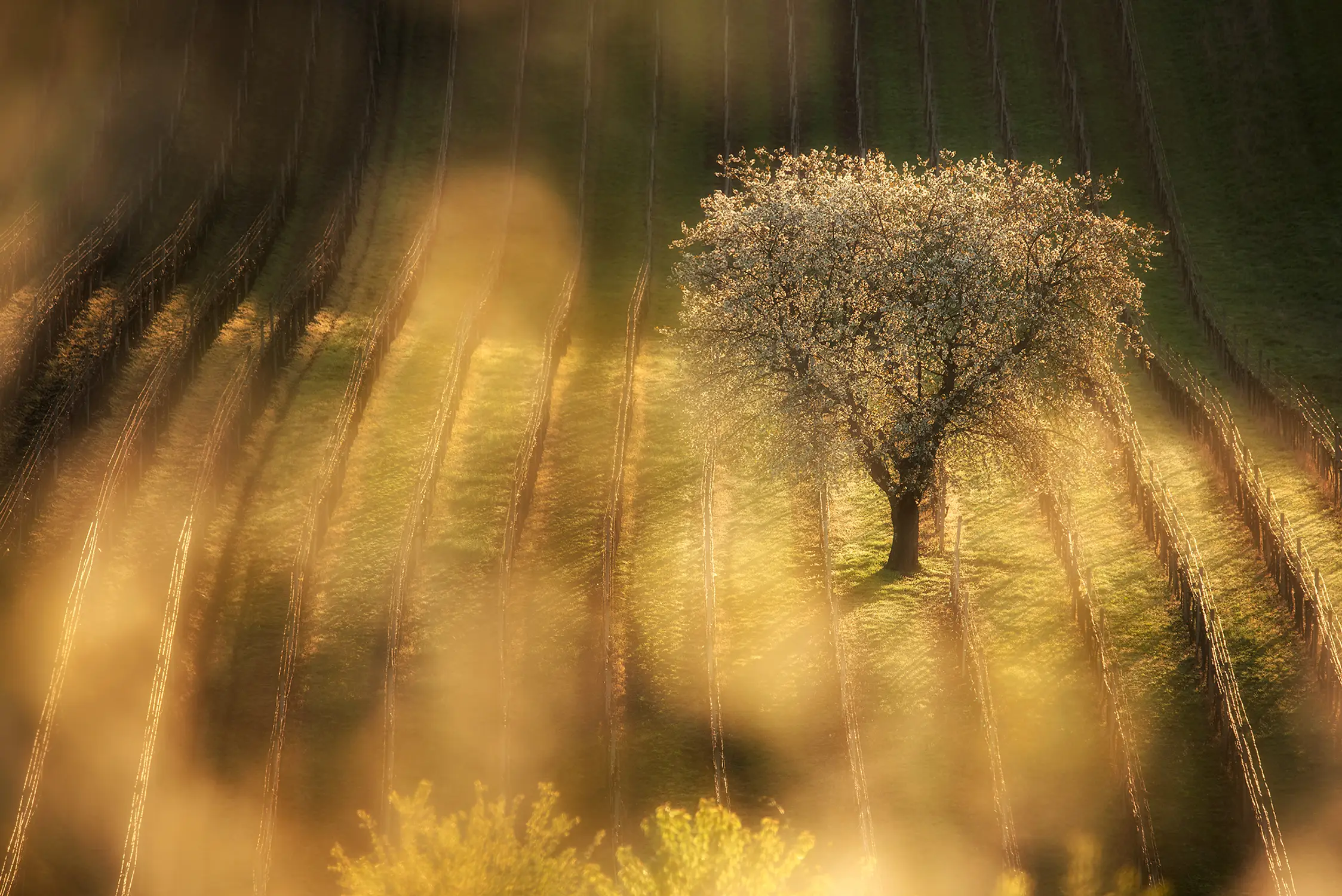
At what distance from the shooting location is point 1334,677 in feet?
88.3

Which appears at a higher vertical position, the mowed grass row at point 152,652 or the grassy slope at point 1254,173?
the grassy slope at point 1254,173

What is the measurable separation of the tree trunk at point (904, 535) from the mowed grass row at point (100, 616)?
19094 mm

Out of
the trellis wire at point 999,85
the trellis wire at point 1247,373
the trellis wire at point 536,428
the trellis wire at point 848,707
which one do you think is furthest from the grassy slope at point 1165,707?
the trellis wire at point 999,85

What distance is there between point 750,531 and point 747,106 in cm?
3658

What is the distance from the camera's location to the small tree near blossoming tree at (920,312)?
2939 centimetres

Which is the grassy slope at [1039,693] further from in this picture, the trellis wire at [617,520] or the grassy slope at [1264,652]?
the trellis wire at [617,520]

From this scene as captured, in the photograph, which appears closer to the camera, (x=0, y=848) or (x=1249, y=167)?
(x=0, y=848)

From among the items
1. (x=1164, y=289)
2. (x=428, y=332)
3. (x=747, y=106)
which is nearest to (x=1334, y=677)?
(x=1164, y=289)

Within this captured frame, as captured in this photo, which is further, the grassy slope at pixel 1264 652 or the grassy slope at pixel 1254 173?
the grassy slope at pixel 1254 173

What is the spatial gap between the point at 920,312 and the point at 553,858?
15037 mm

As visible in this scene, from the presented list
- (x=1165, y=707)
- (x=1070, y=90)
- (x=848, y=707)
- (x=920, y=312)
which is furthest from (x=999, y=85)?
(x=848, y=707)

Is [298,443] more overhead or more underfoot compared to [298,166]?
more underfoot

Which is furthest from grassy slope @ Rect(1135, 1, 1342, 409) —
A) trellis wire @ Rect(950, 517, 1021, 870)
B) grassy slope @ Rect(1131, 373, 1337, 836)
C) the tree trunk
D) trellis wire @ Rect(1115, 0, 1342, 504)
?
trellis wire @ Rect(950, 517, 1021, 870)

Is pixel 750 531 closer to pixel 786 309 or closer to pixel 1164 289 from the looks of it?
pixel 786 309
